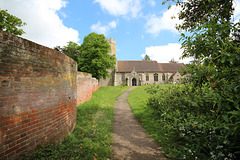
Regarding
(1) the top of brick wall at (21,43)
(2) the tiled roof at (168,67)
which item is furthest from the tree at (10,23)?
(2) the tiled roof at (168,67)

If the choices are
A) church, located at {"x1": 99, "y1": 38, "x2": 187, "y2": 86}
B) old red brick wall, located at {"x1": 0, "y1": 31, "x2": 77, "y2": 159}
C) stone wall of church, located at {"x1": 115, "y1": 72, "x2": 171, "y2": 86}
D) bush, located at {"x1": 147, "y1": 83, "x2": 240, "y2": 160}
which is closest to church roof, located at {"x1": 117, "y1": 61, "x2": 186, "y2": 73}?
church, located at {"x1": 99, "y1": 38, "x2": 187, "y2": 86}

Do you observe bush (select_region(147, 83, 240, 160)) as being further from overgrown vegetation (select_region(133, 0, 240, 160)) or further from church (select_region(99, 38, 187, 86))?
church (select_region(99, 38, 187, 86))

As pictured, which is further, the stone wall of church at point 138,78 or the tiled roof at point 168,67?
the tiled roof at point 168,67

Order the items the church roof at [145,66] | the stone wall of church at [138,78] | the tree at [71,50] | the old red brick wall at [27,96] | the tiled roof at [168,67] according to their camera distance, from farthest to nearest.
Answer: the tiled roof at [168,67], the church roof at [145,66], the stone wall of church at [138,78], the tree at [71,50], the old red brick wall at [27,96]

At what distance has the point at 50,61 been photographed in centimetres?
355

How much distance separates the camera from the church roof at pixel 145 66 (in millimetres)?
41581

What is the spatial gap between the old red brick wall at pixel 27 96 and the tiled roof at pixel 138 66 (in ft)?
122

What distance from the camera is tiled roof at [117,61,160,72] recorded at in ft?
136

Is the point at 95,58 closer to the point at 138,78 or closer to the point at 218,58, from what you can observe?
the point at 138,78

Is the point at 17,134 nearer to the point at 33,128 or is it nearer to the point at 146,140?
the point at 33,128

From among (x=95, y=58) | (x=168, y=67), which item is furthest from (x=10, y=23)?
(x=168, y=67)

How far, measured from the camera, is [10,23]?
20.2m

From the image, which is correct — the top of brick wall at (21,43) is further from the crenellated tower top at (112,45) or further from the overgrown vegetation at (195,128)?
the crenellated tower top at (112,45)

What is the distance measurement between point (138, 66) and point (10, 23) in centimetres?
3482
